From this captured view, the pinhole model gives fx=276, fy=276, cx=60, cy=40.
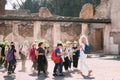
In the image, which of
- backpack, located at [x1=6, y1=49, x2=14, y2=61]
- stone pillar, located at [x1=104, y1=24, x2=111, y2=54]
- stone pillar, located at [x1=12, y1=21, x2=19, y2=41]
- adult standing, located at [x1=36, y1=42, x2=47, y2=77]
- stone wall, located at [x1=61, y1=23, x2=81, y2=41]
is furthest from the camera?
stone wall, located at [x1=61, y1=23, x2=81, y2=41]

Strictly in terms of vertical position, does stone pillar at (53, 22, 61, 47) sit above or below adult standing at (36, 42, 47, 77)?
above

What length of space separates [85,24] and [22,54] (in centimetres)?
1239

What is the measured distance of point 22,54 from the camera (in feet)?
41.5

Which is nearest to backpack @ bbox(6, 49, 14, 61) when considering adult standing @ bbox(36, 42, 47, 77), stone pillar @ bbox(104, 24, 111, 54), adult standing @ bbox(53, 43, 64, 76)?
adult standing @ bbox(36, 42, 47, 77)

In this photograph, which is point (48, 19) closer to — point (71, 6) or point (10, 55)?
point (10, 55)

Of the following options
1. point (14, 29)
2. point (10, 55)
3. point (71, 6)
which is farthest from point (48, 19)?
point (71, 6)

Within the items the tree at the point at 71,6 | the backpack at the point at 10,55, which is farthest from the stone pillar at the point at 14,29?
the tree at the point at 71,6

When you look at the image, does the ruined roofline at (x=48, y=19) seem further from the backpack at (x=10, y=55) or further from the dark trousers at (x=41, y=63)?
the dark trousers at (x=41, y=63)

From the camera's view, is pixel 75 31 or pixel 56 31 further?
pixel 75 31

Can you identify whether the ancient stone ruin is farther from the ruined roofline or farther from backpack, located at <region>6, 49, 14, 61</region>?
backpack, located at <region>6, 49, 14, 61</region>

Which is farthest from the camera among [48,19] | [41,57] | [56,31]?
[56,31]

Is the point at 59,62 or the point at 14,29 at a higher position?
the point at 14,29

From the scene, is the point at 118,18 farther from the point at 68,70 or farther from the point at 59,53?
the point at 59,53

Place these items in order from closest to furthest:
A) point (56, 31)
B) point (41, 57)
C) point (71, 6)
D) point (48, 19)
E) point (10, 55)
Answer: point (41, 57) < point (10, 55) < point (48, 19) < point (56, 31) < point (71, 6)
